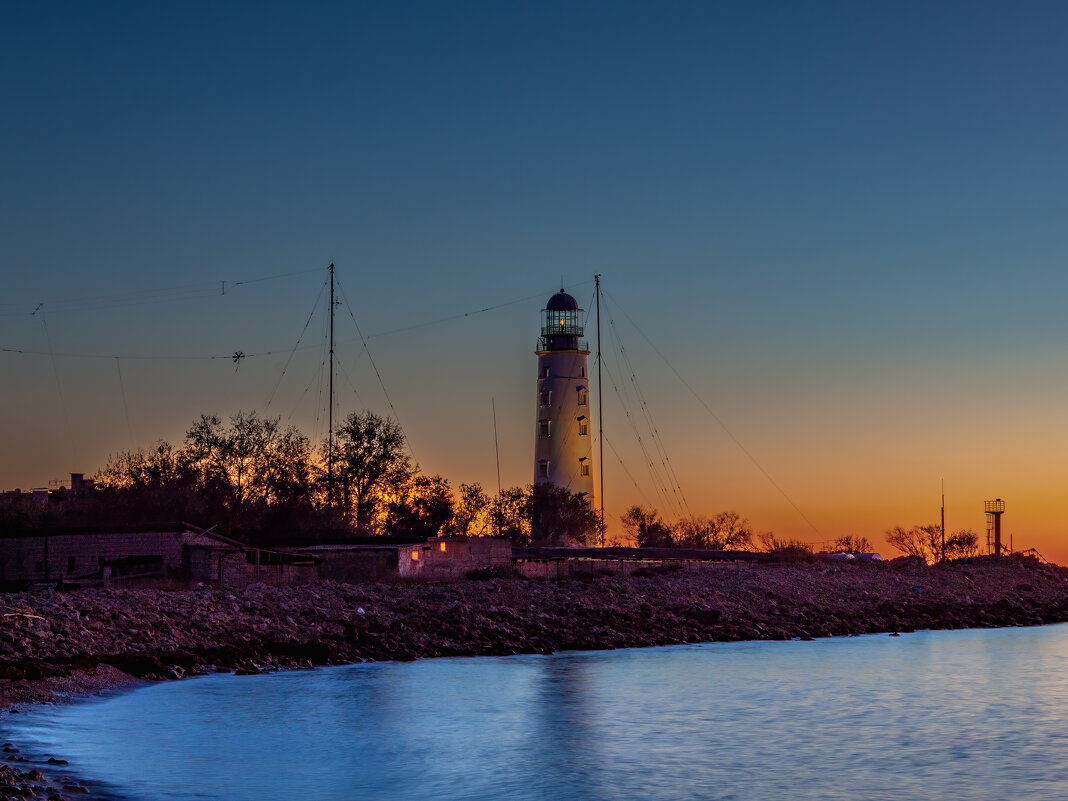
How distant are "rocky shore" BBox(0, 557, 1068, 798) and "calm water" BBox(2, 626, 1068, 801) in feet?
4.49

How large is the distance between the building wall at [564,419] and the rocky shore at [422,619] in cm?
1089

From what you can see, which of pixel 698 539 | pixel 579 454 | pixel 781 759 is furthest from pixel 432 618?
pixel 698 539

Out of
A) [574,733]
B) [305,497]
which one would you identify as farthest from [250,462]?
[574,733]

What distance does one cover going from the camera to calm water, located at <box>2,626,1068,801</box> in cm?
2100

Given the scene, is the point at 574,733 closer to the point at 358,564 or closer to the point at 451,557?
the point at 358,564

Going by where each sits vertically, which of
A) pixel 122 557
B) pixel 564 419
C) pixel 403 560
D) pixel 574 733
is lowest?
pixel 574 733

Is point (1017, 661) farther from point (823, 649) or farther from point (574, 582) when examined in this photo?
point (574, 582)

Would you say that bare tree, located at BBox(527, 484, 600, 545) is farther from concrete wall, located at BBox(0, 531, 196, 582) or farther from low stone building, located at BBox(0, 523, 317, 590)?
concrete wall, located at BBox(0, 531, 196, 582)

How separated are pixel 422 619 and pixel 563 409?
116 ft

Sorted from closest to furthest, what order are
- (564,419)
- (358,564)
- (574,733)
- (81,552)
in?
(574,733) → (81,552) → (358,564) → (564,419)

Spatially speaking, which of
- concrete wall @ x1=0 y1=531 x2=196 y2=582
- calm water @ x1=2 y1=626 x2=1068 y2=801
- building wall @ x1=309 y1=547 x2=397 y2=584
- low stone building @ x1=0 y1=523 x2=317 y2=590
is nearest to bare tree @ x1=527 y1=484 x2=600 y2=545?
building wall @ x1=309 y1=547 x2=397 y2=584

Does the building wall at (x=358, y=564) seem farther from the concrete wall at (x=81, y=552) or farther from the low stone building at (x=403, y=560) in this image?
the concrete wall at (x=81, y=552)

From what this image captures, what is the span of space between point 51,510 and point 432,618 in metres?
31.0

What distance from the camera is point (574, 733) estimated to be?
2722cm
